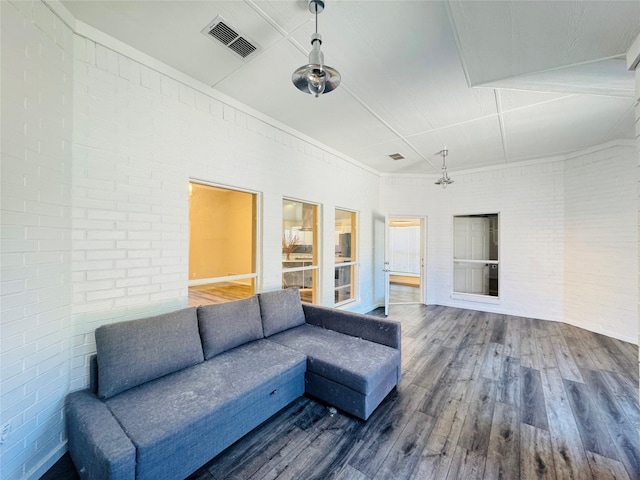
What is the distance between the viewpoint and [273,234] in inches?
135

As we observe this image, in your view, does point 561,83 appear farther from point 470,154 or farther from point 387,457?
point 387,457

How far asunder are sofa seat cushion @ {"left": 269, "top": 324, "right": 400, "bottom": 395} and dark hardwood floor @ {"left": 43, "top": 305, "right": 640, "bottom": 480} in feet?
1.06

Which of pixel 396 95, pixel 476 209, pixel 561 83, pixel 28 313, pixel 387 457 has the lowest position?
pixel 387 457

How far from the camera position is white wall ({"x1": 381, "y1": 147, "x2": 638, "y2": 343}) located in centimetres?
403

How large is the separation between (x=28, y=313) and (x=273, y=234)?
7.31ft

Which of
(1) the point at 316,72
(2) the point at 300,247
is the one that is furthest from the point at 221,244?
(1) the point at 316,72

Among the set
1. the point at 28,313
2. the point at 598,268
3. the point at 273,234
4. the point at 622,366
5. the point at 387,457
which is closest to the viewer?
the point at 28,313

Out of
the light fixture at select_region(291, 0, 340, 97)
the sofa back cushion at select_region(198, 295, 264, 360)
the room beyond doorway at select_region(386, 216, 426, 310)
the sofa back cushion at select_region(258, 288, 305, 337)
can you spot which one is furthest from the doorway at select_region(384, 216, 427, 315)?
the light fixture at select_region(291, 0, 340, 97)

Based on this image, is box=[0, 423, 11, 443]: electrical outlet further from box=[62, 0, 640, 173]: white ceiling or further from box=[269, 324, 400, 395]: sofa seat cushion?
box=[62, 0, 640, 173]: white ceiling

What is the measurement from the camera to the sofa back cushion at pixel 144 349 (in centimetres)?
178

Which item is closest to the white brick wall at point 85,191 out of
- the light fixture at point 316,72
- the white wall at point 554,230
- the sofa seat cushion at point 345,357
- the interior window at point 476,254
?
the sofa seat cushion at point 345,357

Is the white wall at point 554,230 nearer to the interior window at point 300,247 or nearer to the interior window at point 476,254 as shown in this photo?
the interior window at point 476,254

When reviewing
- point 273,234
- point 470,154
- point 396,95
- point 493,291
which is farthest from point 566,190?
point 273,234

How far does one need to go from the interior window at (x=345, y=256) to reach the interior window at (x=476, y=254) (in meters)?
2.57
